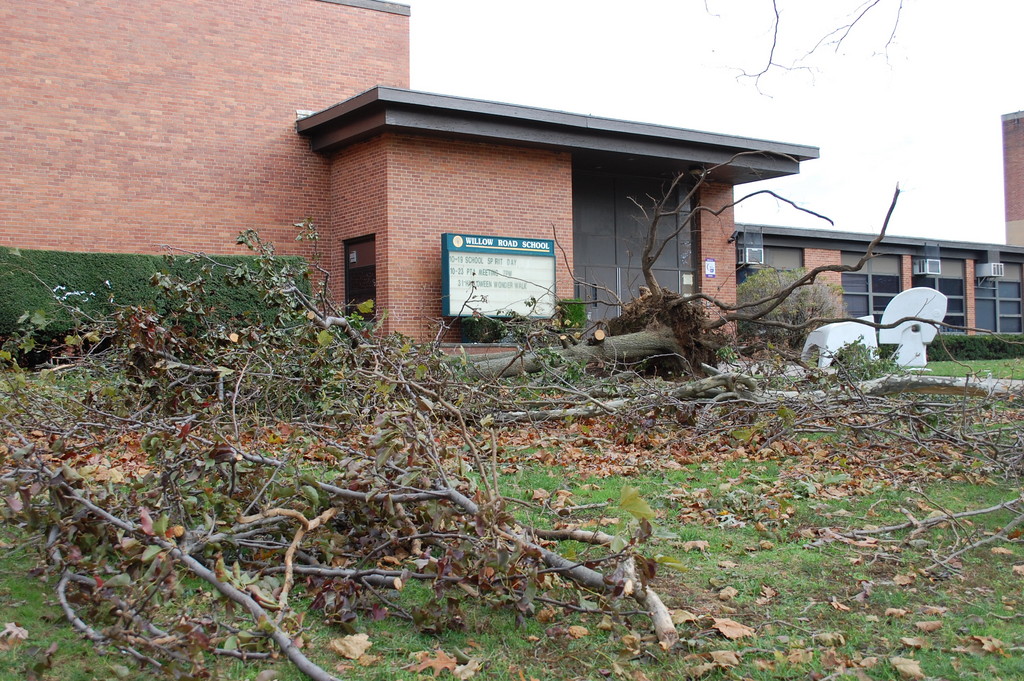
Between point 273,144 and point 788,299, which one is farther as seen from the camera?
point 788,299

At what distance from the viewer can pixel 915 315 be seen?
679 inches

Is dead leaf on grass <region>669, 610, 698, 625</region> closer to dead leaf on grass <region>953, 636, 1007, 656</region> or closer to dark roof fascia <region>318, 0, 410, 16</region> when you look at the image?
dead leaf on grass <region>953, 636, 1007, 656</region>

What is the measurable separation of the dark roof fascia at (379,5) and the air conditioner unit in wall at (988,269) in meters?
24.0

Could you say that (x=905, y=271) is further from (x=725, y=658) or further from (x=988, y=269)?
(x=725, y=658)

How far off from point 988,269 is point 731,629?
33.5m

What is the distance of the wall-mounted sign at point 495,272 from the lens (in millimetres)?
16766

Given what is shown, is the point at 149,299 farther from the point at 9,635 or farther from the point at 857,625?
the point at 857,625

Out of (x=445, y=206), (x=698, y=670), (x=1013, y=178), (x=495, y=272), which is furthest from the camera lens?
(x=1013, y=178)

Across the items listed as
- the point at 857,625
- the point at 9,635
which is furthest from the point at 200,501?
the point at 857,625

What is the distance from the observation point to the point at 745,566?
162 inches

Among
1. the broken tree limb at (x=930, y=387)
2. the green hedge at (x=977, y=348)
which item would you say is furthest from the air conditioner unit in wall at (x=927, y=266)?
the broken tree limb at (x=930, y=387)

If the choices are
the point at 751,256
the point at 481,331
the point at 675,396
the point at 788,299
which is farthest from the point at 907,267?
the point at 675,396

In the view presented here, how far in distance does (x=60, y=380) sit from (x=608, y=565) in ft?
23.4

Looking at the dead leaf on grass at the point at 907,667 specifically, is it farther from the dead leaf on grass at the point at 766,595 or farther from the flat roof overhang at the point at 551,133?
the flat roof overhang at the point at 551,133
